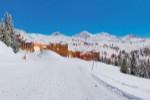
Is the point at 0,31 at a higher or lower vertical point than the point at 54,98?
higher

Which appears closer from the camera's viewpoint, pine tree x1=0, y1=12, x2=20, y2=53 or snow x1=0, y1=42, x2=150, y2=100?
snow x1=0, y1=42, x2=150, y2=100

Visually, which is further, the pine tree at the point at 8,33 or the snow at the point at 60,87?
the pine tree at the point at 8,33

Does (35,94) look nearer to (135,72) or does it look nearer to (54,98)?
(54,98)

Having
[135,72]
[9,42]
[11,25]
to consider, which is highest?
[11,25]

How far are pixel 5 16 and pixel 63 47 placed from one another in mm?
98699

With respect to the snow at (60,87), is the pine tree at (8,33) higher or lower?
higher

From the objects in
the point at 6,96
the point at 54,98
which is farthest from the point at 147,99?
the point at 6,96

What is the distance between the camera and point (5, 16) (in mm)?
62375

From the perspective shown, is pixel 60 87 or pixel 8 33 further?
pixel 8 33

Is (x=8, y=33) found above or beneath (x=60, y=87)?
above

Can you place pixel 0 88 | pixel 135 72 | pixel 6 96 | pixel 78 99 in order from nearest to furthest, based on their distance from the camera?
pixel 6 96, pixel 78 99, pixel 0 88, pixel 135 72

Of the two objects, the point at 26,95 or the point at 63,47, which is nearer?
the point at 26,95

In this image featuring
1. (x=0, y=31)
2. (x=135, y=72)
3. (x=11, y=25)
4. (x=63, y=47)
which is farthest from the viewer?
(x=63, y=47)

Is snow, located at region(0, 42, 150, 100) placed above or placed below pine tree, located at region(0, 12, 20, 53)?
below
